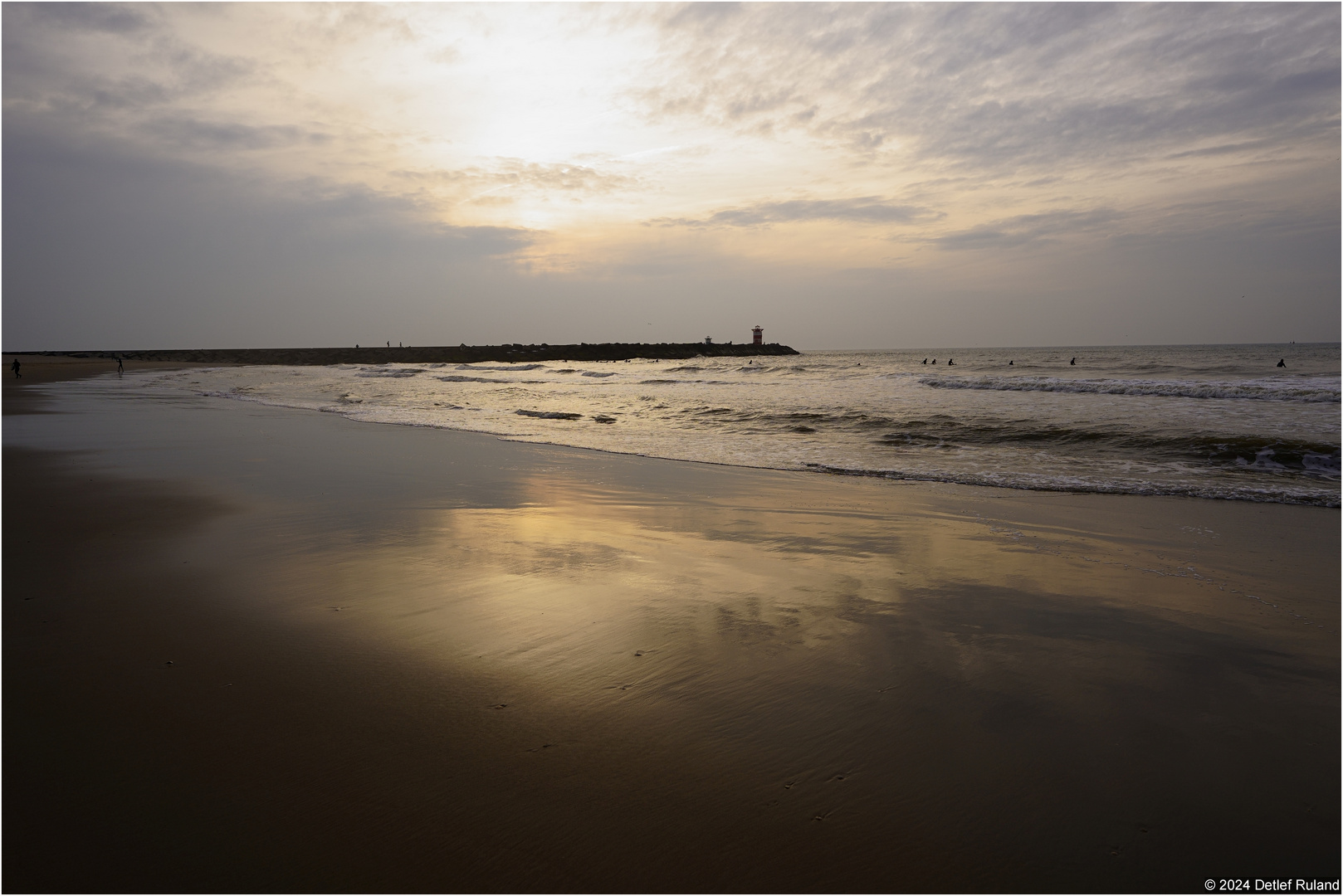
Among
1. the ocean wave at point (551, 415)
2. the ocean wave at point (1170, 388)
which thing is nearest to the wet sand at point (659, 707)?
the ocean wave at point (551, 415)

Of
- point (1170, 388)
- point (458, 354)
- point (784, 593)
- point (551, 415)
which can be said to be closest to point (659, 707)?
point (784, 593)

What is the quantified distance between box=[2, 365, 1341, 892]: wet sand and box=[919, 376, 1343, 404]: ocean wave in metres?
17.7

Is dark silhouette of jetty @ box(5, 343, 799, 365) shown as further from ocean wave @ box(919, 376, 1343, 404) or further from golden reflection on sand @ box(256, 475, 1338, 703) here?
golden reflection on sand @ box(256, 475, 1338, 703)

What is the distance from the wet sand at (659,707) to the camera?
6.79 ft

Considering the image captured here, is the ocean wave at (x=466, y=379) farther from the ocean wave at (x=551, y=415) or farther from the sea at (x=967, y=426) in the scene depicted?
the ocean wave at (x=551, y=415)

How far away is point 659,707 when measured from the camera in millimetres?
2906

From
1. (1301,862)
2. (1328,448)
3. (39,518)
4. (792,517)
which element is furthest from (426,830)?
(1328,448)

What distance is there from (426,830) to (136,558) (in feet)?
13.7

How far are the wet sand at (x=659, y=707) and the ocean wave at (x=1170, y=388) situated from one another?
1771 cm

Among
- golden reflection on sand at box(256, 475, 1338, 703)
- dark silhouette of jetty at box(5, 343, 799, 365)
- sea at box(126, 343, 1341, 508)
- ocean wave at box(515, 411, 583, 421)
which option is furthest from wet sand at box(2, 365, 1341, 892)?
dark silhouette of jetty at box(5, 343, 799, 365)

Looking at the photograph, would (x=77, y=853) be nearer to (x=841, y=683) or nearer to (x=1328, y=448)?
(x=841, y=683)

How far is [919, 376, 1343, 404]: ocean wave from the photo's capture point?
19281 mm

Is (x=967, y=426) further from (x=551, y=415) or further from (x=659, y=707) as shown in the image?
(x=659, y=707)

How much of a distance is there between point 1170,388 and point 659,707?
25096mm
